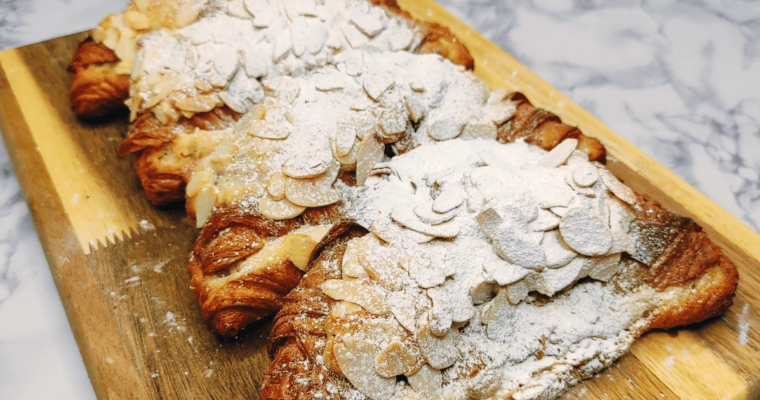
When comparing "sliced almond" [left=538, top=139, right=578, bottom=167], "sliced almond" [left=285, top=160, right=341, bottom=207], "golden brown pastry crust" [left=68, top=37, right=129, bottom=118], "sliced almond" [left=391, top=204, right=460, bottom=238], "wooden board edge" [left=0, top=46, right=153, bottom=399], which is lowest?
"wooden board edge" [left=0, top=46, right=153, bottom=399]

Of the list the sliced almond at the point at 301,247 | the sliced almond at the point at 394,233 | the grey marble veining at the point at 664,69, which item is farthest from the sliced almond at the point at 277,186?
the grey marble veining at the point at 664,69

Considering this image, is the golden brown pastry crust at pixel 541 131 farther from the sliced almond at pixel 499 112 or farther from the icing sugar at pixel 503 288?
the icing sugar at pixel 503 288

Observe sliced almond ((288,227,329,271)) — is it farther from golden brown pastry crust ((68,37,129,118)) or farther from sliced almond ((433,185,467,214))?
golden brown pastry crust ((68,37,129,118))

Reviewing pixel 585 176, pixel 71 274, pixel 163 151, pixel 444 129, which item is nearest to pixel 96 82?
pixel 163 151

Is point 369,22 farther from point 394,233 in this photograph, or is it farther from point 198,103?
point 394,233

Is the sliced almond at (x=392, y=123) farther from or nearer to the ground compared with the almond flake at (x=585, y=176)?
nearer to the ground

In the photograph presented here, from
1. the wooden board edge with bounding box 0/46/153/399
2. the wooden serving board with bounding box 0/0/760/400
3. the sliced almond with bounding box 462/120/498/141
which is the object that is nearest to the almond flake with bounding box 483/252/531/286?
the wooden serving board with bounding box 0/0/760/400
